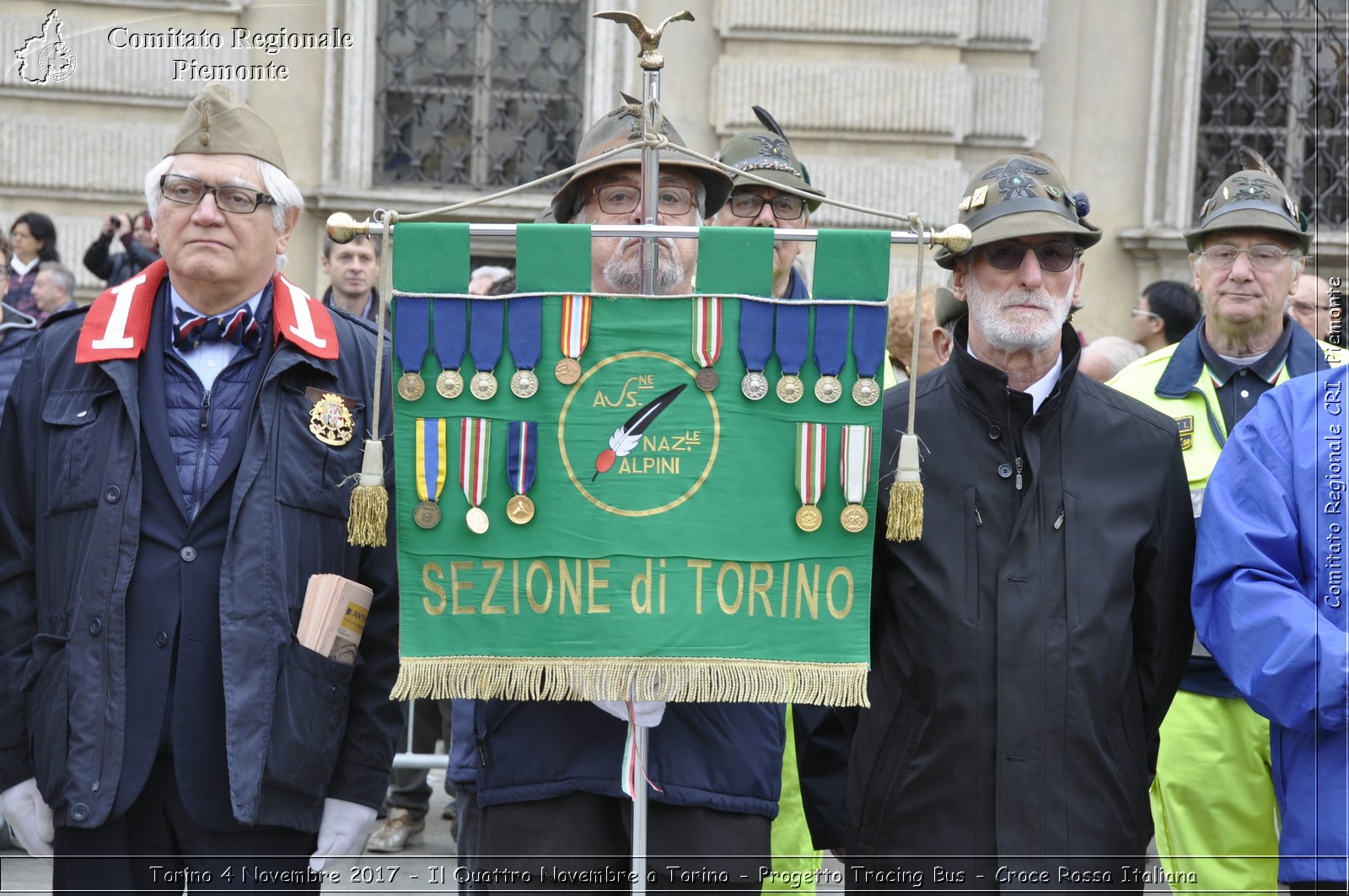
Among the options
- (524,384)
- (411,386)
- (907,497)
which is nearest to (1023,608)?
(907,497)

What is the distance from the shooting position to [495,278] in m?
7.39

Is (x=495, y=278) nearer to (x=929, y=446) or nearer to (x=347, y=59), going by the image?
(x=347, y=59)

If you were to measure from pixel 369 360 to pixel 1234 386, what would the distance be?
2.57m

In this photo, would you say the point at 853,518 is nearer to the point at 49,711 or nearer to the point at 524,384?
the point at 524,384

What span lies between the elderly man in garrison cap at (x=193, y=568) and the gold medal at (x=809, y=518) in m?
1.00

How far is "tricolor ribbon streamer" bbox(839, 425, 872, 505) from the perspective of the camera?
3.33 metres

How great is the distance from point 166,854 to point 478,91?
7.36 metres

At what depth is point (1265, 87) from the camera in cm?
1045

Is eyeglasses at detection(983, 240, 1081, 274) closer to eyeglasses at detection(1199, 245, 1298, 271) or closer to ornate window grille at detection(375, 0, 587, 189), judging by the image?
eyeglasses at detection(1199, 245, 1298, 271)

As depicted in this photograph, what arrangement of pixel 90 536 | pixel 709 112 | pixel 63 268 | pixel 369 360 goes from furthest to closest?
pixel 709 112
pixel 63 268
pixel 369 360
pixel 90 536

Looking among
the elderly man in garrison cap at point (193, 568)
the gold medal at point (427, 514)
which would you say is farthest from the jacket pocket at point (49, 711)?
the gold medal at point (427, 514)

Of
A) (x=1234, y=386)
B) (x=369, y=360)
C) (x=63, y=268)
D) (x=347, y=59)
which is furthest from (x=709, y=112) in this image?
(x=369, y=360)

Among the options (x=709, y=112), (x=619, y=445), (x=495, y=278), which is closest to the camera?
(x=619, y=445)

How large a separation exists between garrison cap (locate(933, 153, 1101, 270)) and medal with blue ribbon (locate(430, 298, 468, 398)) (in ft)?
3.56
